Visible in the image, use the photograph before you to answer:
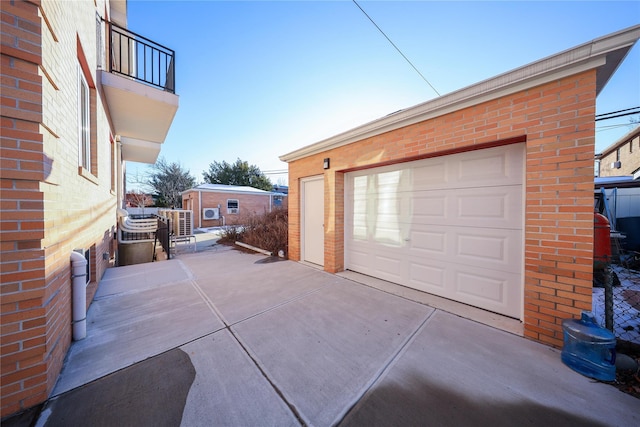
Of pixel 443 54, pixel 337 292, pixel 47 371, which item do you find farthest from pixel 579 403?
pixel 443 54

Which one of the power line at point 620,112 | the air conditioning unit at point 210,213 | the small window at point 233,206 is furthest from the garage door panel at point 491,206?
the small window at point 233,206

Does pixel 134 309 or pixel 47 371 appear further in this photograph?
pixel 134 309

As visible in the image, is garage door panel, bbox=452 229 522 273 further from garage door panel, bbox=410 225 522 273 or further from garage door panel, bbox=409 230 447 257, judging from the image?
garage door panel, bbox=409 230 447 257

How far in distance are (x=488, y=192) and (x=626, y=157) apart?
19158 mm

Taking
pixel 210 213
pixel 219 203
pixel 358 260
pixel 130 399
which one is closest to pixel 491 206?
pixel 358 260

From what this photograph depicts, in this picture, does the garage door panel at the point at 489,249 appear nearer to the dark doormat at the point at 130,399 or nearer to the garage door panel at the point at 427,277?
the garage door panel at the point at 427,277

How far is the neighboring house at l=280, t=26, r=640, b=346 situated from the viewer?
2232 mm

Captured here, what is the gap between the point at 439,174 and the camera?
3.56 meters

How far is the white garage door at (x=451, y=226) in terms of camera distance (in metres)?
2.93

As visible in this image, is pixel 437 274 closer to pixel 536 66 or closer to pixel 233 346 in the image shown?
pixel 536 66

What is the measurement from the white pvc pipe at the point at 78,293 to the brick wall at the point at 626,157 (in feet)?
66.5

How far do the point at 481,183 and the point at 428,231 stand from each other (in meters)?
1.05

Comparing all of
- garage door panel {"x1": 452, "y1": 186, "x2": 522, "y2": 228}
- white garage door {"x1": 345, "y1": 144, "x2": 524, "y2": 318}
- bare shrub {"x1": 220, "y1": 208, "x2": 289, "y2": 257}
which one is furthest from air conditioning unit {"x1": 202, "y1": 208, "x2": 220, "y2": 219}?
garage door panel {"x1": 452, "y1": 186, "x2": 522, "y2": 228}

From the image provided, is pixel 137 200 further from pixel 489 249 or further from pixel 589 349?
pixel 589 349
